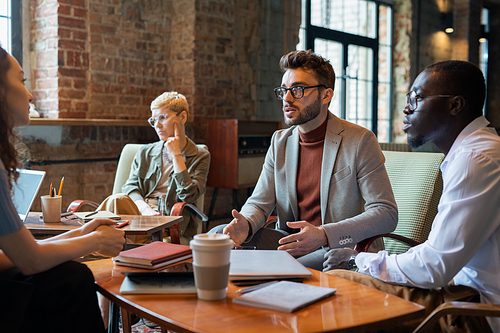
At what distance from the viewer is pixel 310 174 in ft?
7.84

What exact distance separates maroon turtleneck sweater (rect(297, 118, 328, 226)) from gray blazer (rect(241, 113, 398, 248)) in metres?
0.04

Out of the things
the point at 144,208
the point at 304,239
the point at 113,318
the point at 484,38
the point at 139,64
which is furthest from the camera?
the point at 484,38

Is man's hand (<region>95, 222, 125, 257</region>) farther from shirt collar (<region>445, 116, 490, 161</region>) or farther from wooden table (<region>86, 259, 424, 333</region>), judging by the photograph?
shirt collar (<region>445, 116, 490, 161</region>)

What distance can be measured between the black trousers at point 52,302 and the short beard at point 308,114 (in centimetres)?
135

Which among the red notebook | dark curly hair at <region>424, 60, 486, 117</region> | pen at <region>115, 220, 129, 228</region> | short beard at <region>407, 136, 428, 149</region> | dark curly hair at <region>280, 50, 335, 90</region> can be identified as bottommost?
pen at <region>115, 220, 129, 228</region>

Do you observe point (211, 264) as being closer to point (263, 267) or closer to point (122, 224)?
point (263, 267)

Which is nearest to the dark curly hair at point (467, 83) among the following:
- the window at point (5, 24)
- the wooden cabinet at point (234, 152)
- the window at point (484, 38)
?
the wooden cabinet at point (234, 152)

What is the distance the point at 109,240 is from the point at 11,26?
11.0 ft

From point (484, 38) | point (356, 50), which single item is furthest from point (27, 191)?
point (484, 38)

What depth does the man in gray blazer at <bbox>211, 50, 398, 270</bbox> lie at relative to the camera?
2166 millimetres

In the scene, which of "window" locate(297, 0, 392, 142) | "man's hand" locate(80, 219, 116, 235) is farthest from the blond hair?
"window" locate(297, 0, 392, 142)

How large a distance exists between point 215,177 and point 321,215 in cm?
279

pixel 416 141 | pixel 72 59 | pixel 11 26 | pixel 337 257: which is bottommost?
pixel 337 257

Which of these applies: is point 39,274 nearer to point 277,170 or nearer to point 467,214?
point 467,214
